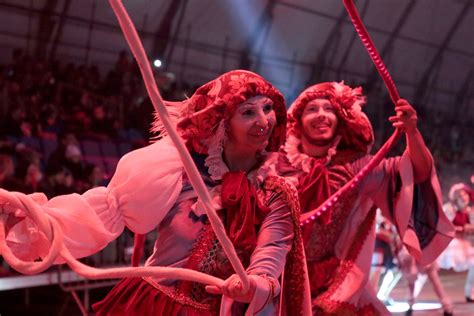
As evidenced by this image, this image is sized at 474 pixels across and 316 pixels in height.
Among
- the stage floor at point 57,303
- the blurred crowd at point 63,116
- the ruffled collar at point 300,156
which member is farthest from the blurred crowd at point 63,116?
the ruffled collar at point 300,156

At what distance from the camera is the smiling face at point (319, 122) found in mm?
3588

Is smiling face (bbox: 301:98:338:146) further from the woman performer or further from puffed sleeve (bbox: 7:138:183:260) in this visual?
puffed sleeve (bbox: 7:138:183:260)

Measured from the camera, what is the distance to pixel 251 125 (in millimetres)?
2402

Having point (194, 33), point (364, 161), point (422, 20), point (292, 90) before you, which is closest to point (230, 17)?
point (194, 33)

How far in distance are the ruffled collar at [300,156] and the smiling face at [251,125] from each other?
1.10 metres

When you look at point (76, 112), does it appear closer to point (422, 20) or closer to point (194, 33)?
point (194, 33)

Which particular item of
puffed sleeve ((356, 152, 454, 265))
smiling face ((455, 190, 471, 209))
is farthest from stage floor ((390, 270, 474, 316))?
puffed sleeve ((356, 152, 454, 265))

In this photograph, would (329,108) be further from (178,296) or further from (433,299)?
(433,299)

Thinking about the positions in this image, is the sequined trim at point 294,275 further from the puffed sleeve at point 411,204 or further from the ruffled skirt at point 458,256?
the ruffled skirt at point 458,256

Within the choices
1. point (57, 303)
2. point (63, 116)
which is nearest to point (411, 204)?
point (57, 303)

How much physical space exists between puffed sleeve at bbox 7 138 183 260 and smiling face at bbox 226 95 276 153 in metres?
0.21

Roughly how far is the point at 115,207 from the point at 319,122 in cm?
158

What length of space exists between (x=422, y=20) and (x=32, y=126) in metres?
7.53

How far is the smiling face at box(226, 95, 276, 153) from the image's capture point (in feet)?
7.90
